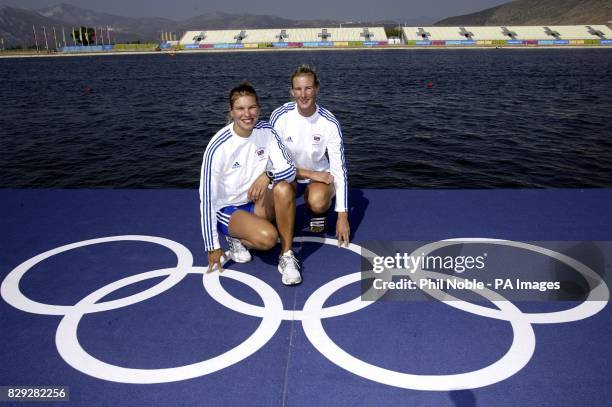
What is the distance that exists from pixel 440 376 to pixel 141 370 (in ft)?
6.98

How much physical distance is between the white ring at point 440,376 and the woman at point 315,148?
1527 millimetres

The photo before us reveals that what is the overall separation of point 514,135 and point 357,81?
69.2ft

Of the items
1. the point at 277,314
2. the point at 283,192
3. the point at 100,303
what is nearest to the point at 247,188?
the point at 283,192

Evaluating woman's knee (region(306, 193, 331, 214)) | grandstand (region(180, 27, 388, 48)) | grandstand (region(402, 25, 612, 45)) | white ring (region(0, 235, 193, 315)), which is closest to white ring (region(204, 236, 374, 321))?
white ring (region(0, 235, 193, 315))

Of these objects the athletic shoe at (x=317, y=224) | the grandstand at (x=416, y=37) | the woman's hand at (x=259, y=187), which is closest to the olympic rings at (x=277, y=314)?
the athletic shoe at (x=317, y=224)

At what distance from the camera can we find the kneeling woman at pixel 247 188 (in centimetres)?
394

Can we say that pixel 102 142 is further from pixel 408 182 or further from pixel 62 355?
pixel 62 355

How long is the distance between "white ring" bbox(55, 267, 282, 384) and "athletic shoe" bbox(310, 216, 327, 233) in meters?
1.38

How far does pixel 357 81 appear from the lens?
35.9 metres

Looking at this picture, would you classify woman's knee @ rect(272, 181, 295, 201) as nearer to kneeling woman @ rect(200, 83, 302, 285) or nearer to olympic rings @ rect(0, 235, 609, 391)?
kneeling woman @ rect(200, 83, 302, 285)

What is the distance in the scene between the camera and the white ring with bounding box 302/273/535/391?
2781mm

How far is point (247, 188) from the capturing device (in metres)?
4.40

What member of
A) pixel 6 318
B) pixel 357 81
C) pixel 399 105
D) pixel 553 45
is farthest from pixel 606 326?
pixel 553 45

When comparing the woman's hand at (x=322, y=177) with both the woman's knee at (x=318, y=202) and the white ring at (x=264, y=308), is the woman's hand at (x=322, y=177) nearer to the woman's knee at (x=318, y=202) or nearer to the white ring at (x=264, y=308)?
the woman's knee at (x=318, y=202)
